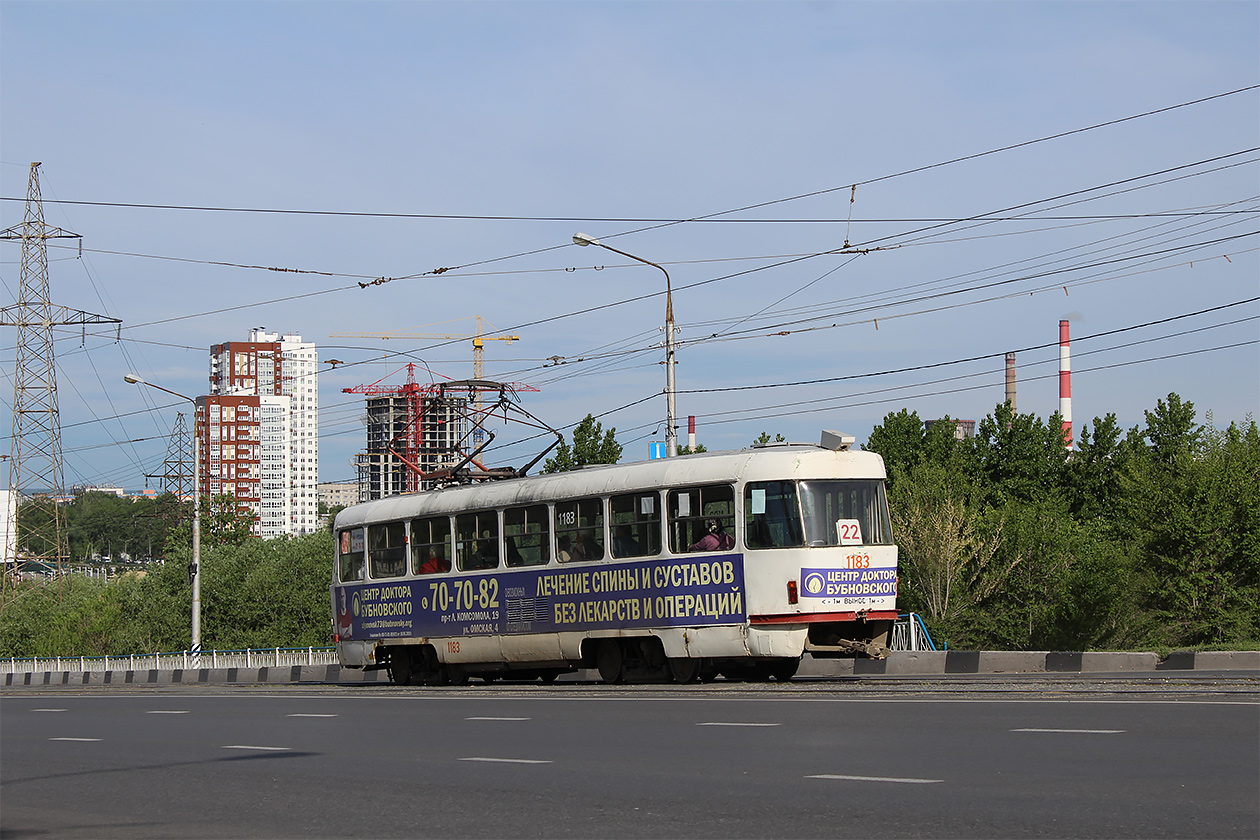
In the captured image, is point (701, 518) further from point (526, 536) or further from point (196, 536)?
point (196, 536)

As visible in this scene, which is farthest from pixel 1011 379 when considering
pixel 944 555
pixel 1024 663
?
pixel 1024 663

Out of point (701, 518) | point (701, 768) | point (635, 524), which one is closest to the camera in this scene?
point (701, 768)

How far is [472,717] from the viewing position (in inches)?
587

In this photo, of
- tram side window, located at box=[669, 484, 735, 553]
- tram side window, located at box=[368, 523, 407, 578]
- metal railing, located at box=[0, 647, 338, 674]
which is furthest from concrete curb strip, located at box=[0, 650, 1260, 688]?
metal railing, located at box=[0, 647, 338, 674]

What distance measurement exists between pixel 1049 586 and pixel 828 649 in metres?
24.8

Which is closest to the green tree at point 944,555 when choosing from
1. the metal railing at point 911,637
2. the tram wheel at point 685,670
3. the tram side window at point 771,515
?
the metal railing at point 911,637

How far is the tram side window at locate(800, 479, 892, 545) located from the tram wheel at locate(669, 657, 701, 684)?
2.50 m

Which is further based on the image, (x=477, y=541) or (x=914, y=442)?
(x=914, y=442)

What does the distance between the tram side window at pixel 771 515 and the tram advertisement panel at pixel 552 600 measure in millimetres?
410

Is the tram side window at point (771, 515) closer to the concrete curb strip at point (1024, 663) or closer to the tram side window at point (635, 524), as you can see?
the tram side window at point (635, 524)

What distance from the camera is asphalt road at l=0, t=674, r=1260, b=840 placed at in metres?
7.25

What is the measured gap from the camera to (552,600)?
20594mm

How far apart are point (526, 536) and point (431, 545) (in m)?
2.71

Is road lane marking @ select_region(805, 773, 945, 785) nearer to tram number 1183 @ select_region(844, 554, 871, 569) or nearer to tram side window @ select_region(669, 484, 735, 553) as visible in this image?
tram number 1183 @ select_region(844, 554, 871, 569)
